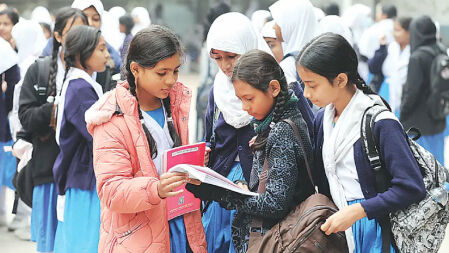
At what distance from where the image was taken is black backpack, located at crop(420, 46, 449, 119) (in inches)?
267

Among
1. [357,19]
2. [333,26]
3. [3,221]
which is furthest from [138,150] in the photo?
[357,19]

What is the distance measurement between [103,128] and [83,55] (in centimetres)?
171

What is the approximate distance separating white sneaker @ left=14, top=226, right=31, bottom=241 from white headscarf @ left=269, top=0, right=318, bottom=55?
2.99 meters

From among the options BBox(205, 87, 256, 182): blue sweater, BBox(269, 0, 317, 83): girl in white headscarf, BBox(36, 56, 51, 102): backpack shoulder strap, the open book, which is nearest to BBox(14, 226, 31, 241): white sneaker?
BBox(36, 56, 51, 102): backpack shoulder strap

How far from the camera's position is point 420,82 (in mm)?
6852

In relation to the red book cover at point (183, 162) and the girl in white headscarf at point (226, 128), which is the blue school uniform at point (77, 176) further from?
the red book cover at point (183, 162)

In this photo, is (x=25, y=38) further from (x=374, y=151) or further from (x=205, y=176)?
(x=374, y=151)

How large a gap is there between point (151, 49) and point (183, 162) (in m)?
0.46

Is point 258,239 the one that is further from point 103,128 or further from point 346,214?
point 103,128

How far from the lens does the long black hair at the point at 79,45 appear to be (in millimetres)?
4172

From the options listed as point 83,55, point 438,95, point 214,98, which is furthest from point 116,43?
point 214,98

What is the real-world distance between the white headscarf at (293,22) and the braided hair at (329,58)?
6.60 feet

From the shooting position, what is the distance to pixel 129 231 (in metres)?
2.62

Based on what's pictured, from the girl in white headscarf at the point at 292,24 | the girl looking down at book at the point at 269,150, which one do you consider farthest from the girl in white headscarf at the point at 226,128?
the girl in white headscarf at the point at 292,24
